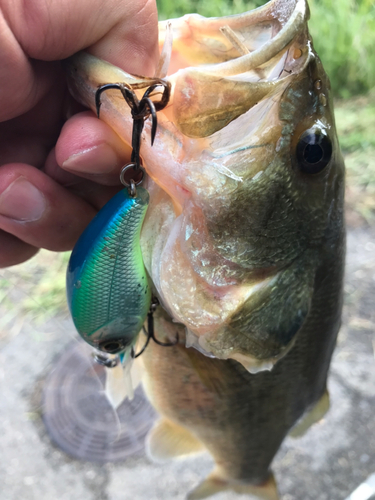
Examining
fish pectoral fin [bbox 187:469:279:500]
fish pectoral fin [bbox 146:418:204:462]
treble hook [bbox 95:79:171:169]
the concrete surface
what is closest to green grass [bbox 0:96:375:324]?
the concrete surface

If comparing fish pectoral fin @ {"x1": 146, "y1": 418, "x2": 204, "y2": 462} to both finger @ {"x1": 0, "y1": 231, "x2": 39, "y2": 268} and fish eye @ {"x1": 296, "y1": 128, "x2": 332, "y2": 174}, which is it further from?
fish eye @ {"x1": 296, "y1": 128, "x2": 332, "y2": 174}

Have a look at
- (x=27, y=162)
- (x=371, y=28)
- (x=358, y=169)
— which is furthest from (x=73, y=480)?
(x=371, y=28)

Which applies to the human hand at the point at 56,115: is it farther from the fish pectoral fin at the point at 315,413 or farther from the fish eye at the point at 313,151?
the fish pectoral fin at the point at 315,413

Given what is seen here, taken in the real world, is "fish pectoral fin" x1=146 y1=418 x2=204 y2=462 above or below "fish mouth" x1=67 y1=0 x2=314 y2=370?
below

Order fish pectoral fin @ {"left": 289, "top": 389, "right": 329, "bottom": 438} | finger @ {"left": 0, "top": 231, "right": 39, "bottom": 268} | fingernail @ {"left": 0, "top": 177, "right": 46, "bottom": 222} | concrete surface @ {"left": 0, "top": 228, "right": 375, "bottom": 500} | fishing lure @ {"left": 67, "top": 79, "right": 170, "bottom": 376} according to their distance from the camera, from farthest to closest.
Result: concrete surface @ {"left": 0, "top": 228, "right": 375, "bottom": 500} < fish pectoral fin @ {"left": 289, "top": 389, "right": 329, "bottom": 438} < finger @ {"left": 0, "top": 231, "right": 39, "bottom": 268} < fingernail @ {"left": 0, "top": 177, "right": 46, "bottom": 222} < fishing lure @ {"left": 67, "top": 79, "right": 170, "bottom": 376}

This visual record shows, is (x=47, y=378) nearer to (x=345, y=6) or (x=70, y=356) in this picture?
(x=70, y=356)

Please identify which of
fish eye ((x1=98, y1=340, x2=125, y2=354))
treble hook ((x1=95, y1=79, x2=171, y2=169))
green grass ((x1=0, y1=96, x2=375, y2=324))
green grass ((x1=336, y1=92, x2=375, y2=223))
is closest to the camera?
treble hook ((x1=95, y1=79, x2=171, y2=169))

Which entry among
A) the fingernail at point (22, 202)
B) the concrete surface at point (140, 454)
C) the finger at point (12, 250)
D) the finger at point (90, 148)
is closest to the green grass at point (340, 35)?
the concrete surface at point (140, 454)
